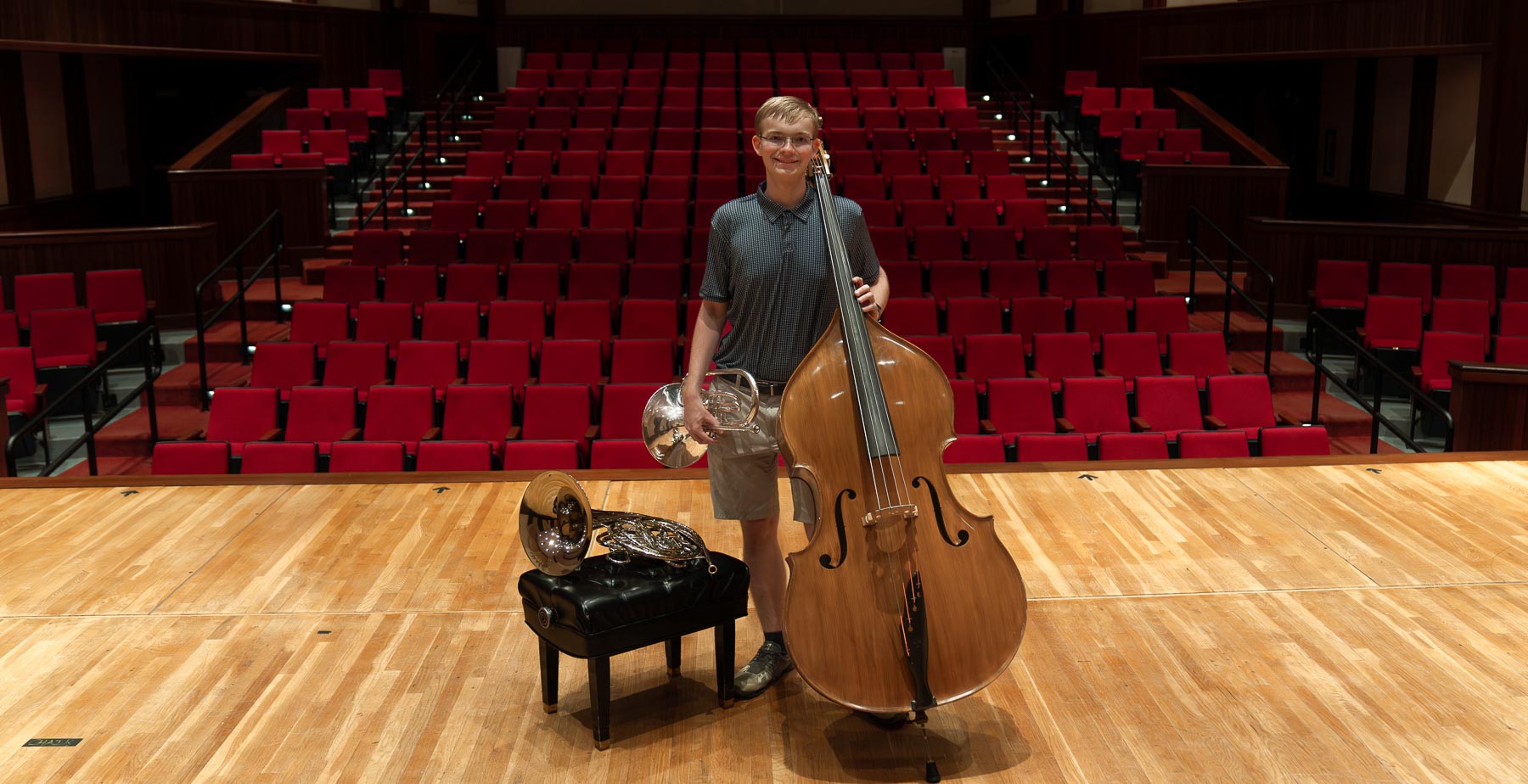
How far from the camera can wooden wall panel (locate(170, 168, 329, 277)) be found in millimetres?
5160

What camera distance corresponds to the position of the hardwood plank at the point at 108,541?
1.93 m

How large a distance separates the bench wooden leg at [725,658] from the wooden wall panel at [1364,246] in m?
4.09

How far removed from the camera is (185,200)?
5164mm

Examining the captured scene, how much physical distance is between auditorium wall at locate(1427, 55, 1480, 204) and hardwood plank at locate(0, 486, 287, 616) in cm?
560

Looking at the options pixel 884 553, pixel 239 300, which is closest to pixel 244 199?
pixel 239 300

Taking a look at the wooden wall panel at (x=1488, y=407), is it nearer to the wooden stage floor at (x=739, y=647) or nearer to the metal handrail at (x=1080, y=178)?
the wooden stage floor at (x=739, y=647)

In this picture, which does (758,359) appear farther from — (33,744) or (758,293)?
(33,744)

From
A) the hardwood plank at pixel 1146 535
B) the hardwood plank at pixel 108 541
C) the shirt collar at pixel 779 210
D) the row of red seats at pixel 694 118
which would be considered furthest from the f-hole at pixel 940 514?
the row of red seats at pixel 694 118

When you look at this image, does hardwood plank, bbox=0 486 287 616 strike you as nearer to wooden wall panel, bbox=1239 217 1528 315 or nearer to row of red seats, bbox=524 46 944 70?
wooden wall panel, bbox=1239 217 1528 315

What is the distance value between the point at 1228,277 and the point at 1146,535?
258cm

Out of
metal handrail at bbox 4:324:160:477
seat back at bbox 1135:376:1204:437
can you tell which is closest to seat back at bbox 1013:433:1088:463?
seat back at bbox 1135:376:1204:437

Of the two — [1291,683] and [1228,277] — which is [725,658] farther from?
[1228,277]

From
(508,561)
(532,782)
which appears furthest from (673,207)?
(532,782)

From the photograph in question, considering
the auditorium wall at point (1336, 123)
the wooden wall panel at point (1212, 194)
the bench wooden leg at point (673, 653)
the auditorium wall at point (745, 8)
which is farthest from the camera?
the auditorium wall at point (745, 8)
